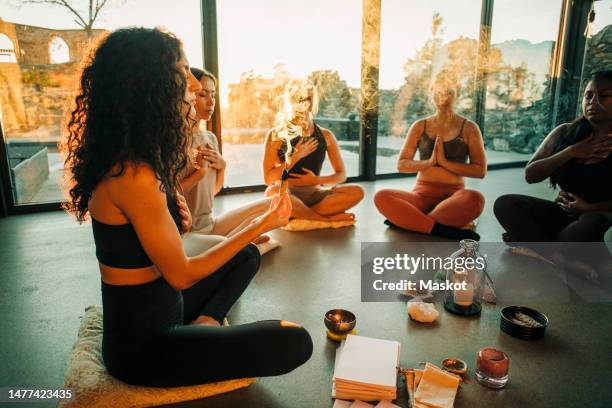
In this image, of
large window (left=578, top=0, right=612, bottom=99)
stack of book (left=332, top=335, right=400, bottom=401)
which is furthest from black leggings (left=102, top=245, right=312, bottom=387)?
large window (left=578, top=0, right=612, bottom=99)

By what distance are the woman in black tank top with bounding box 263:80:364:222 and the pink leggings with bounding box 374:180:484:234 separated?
35 centimetres

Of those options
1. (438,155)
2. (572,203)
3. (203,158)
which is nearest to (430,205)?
(438,155)

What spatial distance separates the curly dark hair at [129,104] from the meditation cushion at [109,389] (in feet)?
2.28

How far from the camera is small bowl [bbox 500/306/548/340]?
205 centimetres

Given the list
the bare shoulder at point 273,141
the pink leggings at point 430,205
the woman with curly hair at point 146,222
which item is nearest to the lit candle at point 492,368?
the woman with curly hair at point 146,222

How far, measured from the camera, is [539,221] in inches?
123

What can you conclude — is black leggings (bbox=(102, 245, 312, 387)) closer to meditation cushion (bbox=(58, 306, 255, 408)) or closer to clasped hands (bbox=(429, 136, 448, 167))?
meditation cushion (bbox=(58, 306, 255, 408))

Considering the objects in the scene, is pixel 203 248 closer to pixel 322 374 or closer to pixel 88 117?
pixel 322 374

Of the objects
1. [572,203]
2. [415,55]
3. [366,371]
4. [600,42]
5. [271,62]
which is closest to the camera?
[366,371]

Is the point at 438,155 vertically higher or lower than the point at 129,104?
lower

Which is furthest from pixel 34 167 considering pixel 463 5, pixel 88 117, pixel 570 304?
pixel 463 5

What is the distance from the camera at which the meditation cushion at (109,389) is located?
154 cm

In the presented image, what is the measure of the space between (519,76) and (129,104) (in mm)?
7079

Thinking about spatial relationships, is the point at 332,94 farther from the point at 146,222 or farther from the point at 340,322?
the point at 146,222
